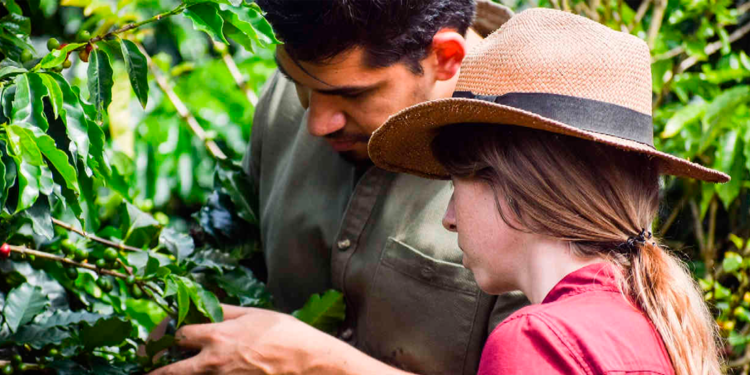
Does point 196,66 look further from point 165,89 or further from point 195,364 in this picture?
point 195,364

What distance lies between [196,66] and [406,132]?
239 centimetres

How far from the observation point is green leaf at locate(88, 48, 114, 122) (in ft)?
5.08

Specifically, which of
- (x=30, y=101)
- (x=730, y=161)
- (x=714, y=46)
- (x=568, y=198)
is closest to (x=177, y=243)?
(x=30, y=101)

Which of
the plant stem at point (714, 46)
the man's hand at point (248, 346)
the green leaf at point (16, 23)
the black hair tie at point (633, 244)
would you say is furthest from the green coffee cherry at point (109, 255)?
the plant stem at point (714, 46)

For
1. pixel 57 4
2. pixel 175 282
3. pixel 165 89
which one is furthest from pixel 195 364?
pixel 57 4

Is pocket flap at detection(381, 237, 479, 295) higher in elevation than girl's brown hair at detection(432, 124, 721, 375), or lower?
lower

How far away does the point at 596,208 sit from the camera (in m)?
1.50

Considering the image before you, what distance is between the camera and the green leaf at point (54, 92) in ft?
4.51

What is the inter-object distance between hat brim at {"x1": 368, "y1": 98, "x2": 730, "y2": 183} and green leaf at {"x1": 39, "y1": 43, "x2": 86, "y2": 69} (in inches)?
24.5

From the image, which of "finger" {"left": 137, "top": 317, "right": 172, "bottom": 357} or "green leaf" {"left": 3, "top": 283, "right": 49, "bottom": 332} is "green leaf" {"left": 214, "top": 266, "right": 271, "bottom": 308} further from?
"green leaf" {"left": 3, "top": 283, "right": 49, "bottom": 332}

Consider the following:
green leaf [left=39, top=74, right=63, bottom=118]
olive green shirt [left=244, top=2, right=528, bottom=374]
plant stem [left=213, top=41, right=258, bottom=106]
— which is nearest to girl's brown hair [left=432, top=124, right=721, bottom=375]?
olive green shirt [left=244, top=2, right=528, bottom=374]

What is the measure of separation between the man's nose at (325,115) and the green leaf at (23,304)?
76 cm

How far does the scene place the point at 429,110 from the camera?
1586mm

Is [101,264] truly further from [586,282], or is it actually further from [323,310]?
[586,282]
